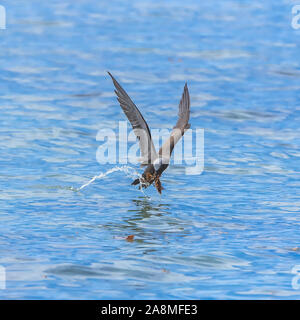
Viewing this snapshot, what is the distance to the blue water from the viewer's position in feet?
26.8

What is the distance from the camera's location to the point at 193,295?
7.63 metres

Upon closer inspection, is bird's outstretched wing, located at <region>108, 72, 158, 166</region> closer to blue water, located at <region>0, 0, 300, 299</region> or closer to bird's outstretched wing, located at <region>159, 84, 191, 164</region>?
bird's outstretched wing, located at <region>159, 84, 191, 164</region>

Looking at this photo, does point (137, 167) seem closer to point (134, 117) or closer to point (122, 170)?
point (122, 170)

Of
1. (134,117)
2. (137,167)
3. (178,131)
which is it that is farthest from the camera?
(137,167)

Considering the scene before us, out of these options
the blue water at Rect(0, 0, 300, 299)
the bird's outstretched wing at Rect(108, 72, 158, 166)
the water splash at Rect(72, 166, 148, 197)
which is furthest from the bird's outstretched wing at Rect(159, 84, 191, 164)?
the water splash at Rect(72, 166, 148, 197)

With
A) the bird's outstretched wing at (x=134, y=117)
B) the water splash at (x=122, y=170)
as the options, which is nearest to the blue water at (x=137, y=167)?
the water splash at (x=122, y=170)

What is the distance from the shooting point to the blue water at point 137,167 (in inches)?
322

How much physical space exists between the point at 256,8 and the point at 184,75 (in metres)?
8.99

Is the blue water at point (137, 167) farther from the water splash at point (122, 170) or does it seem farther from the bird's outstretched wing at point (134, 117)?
the bird's outstretched wing at point (134, 117)

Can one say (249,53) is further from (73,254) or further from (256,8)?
(73,254)

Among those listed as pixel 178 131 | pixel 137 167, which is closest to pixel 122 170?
pixel 137 167

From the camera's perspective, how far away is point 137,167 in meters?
12.5

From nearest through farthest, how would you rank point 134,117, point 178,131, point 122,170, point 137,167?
point 134,117, point 178,131, point 122,170, point 137,167

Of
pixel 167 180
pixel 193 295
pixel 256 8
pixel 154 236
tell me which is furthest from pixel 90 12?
pixel 193 295
